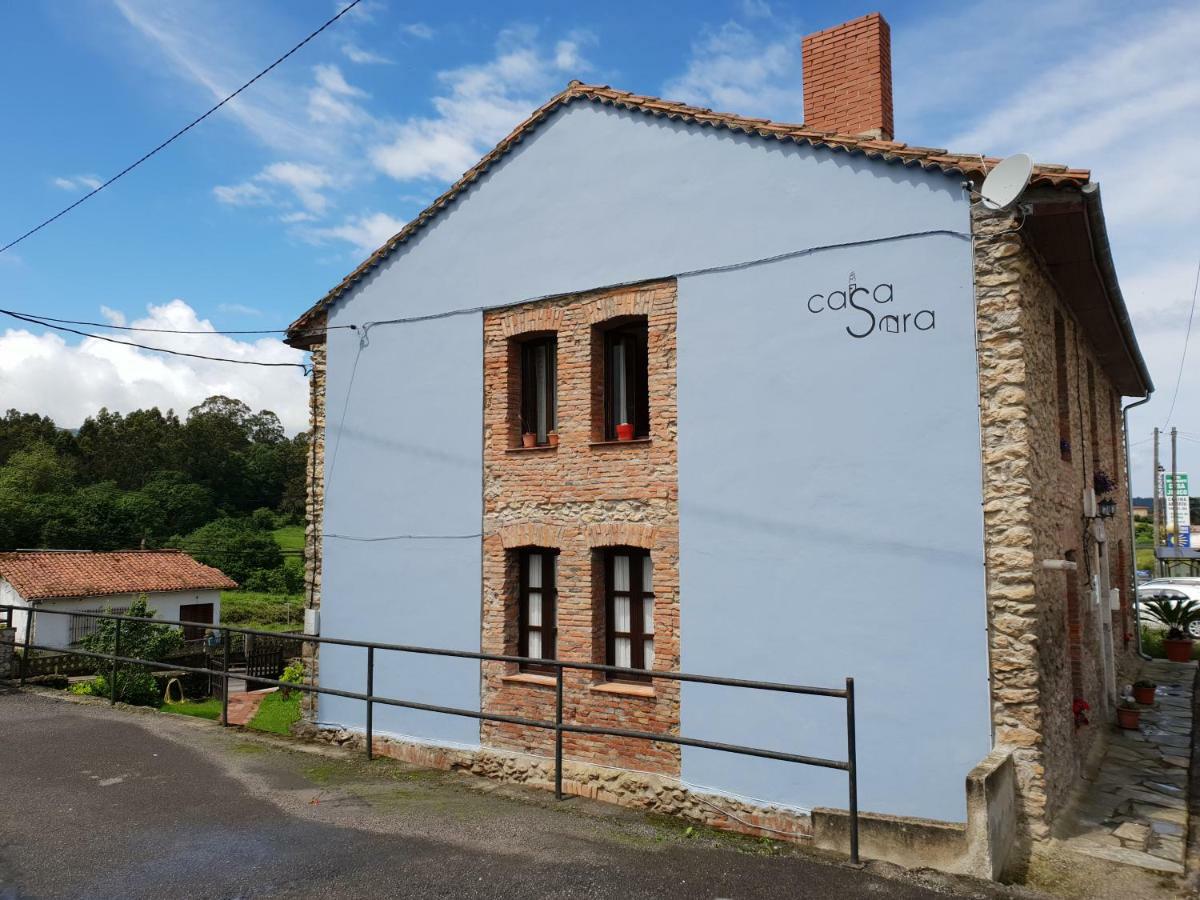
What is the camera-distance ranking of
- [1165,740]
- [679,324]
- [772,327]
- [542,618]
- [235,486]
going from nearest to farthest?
1. [772,327]
2. [679,324]
3. [542,618]
4. [1165,740]
5. [235,486]

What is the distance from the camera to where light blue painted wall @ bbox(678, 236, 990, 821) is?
682cm

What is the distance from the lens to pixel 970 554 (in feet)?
22.1

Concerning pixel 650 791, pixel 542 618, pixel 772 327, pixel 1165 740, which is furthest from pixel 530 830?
pixel 1165 740

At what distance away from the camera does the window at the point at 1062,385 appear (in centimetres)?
888

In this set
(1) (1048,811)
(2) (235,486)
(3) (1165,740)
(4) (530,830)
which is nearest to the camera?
(4) (530,830)

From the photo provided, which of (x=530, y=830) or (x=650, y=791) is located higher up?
→ (x=530, y=830)

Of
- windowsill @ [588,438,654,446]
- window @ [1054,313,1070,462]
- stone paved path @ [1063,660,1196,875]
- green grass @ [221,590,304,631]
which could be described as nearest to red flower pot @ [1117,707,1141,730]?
stone paved path @ [1063,660,1196,875]

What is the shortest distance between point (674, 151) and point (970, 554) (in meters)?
4.75

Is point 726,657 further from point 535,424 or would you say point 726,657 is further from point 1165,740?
point 1165,740

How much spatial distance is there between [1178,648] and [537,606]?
13224 mm

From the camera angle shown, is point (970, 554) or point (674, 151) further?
point (674, 151)

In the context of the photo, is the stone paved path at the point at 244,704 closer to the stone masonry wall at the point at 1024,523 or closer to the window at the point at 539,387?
the window at the point at 539,387

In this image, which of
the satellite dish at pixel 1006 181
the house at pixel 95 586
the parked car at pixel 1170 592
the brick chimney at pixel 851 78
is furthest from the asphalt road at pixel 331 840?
the house at pixel 95 586

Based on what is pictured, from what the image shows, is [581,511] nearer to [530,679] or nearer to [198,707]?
[530,679]
